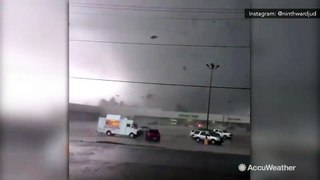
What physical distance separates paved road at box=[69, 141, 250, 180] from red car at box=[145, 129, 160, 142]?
70mm

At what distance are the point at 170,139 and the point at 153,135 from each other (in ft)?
0.42

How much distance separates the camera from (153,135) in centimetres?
289

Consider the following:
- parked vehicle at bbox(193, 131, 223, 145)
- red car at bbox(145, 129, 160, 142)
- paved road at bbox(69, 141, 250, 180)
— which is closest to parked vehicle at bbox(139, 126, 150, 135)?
red car at bbox(145, 129, 160, 142)

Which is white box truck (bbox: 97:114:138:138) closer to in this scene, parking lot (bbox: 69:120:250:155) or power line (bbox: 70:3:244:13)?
parking lot (bbox: 69:120:250:155)

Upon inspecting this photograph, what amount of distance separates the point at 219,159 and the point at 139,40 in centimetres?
106

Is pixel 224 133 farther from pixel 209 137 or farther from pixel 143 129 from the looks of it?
pixel 143 129

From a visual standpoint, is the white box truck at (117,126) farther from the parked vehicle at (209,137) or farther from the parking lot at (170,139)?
the parked vehicle at (209,137)

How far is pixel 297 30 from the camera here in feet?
9.27

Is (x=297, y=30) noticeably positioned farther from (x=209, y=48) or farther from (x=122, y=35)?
(x=122, y=35)

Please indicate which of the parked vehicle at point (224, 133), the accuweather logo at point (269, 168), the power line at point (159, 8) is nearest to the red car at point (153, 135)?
the parked vehicle at point (224, 133)

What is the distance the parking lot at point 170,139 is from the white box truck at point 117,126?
0.12 ft

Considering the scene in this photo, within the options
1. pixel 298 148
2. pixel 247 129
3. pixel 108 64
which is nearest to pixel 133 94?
pixel 108 64

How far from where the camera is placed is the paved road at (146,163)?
2.86 m

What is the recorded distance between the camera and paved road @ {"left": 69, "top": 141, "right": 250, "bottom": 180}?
2.86 m
